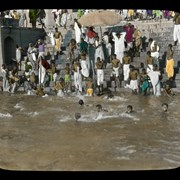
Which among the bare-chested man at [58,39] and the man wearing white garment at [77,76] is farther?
the bare-chested man at [58,39]

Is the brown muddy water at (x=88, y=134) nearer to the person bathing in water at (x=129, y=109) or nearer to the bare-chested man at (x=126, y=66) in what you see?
the person bathing in water at (x=129, y=109)

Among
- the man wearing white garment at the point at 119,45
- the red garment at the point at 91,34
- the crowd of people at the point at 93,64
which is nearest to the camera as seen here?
the crowd of people at the point at 93,64

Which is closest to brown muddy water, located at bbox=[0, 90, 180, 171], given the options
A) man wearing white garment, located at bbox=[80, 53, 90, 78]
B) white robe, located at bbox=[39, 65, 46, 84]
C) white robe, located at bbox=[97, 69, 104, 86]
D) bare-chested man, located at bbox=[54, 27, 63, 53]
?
white robe, located at bbox=[97, 69, 104, 86]

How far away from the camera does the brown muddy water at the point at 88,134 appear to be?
5098 mm

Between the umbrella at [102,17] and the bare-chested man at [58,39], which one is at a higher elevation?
the umbrella at [102,17]

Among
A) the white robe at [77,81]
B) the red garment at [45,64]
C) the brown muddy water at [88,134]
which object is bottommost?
the brown muddy water at [88,134]

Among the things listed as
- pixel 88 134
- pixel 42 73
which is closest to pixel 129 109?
pixel 88 134

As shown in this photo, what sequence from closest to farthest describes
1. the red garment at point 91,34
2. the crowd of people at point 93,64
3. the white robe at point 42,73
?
the crowd of people at point 93,64 → the white robe at point 42,73 → the red garment at point 91,34

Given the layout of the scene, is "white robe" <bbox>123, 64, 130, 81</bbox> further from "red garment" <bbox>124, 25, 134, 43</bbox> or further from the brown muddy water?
"red garment" <bbox>124, 25, 134, 43</bbox>

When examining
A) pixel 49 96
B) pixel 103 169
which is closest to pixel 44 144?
pixel 103 169

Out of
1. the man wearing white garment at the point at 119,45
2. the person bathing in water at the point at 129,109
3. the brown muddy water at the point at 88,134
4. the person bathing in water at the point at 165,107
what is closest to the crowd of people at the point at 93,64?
the man wearing white garment at the point at 119,45

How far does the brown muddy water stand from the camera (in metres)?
5.10

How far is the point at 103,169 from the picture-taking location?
15.8 feet

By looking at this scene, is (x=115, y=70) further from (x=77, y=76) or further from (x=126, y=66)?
(x=77, y=76)
